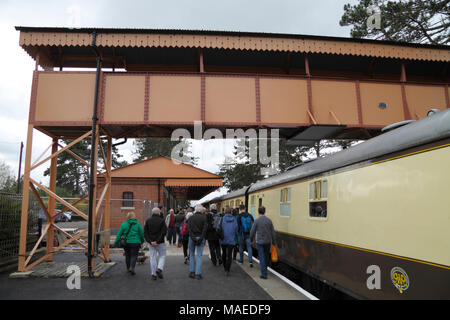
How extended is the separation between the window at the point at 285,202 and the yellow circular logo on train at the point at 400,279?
162 inches

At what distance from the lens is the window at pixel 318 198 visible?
20.2ft

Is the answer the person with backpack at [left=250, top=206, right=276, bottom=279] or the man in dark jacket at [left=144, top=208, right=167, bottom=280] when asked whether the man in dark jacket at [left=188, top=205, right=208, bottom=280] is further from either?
the person with backpack at [left=250, top=206, right=276, bottom=279]

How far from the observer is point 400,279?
12.9 feet

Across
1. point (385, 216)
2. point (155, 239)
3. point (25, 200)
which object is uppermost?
point (25, 200)

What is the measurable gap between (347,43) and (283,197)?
4962 mm

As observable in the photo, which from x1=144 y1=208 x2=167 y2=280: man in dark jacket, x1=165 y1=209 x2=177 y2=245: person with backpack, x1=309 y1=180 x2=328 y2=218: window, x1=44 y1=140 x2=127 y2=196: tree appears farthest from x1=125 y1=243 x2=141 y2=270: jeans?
x1=44 y1=140 x2=127 y2=196: tree

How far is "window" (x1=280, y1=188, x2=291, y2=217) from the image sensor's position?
8.23m

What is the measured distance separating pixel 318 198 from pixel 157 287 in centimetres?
386

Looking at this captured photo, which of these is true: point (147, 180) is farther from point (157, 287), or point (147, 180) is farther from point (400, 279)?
point (400, 279)

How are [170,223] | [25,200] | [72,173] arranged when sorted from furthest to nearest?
[72,173], [170,223], [25,200]

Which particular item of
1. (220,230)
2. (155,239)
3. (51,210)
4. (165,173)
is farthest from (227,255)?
(165,173)

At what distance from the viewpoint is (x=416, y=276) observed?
364 centimetres

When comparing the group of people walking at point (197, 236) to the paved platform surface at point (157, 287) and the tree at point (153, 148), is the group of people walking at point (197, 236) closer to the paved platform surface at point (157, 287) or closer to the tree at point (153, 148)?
the paved platform surface at point (157, 287)

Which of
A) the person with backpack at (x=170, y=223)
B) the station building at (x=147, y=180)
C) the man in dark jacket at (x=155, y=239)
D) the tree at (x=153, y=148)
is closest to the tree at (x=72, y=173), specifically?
the tree at (x=153, y=148)
